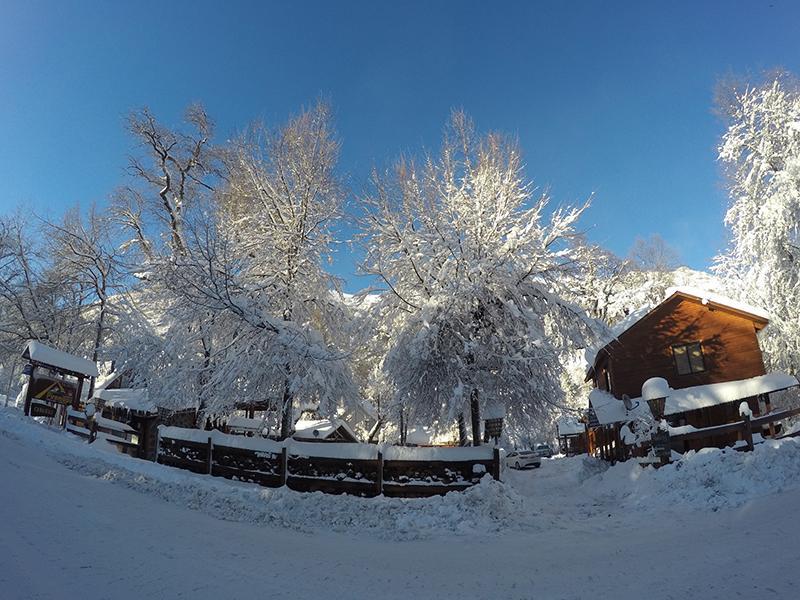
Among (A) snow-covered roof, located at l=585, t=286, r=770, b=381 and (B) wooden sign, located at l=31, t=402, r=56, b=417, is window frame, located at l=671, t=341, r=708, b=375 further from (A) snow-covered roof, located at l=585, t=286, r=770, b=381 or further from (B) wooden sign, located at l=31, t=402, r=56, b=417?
(B) wooden sign, located at l=31, t=402, r=56, b=417

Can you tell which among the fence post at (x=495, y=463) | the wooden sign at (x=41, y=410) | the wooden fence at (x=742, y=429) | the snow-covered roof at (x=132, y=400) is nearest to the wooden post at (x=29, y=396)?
the wooden sign at (x=41, y=410)

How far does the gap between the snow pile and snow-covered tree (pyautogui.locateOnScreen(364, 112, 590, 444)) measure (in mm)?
3089

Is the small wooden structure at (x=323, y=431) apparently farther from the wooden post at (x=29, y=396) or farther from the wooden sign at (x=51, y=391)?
the wooden post at (x=29, y=396)

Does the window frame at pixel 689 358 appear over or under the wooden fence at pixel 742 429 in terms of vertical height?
over

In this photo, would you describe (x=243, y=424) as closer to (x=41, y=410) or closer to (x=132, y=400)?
(x=132, y=400)

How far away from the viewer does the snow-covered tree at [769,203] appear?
17.1 meters

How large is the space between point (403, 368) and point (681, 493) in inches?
271

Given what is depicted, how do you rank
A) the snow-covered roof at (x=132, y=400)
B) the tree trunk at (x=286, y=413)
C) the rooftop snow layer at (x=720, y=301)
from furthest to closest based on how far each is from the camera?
the rooftop snow layer at (x=720, y=301) → the snow-covered roof at (x=132, y=400) → the tree trunk at (x=286, y=413)

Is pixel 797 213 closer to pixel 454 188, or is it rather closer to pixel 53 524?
pixel 454 188

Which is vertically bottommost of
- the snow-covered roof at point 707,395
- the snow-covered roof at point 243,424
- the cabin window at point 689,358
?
the snow-covered roof at point 243,424

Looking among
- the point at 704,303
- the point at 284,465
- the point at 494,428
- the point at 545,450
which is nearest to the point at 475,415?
the point at 494,428

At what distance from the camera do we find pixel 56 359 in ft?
62.3

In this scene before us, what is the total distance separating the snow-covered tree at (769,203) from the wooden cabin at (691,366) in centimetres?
100

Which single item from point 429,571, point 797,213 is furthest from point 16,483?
point 797,213
